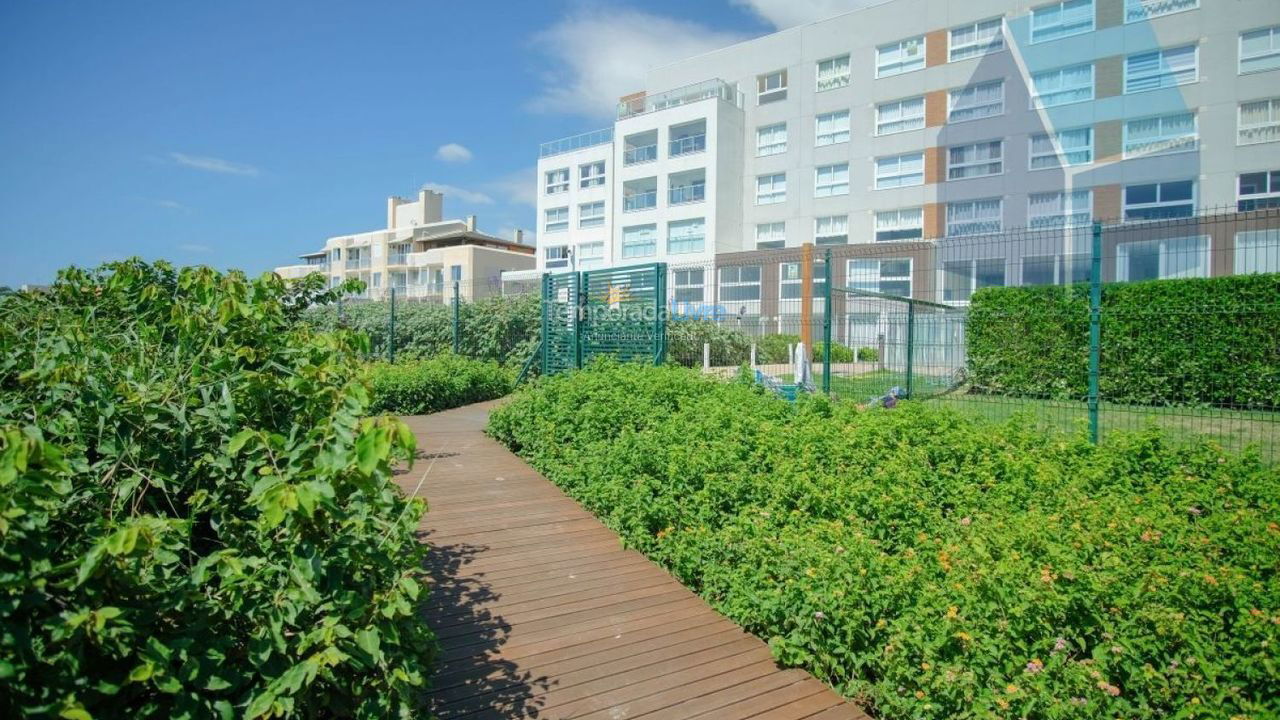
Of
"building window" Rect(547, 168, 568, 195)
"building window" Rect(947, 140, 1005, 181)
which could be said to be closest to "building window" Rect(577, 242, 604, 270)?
"building window" Rect(547, 168, 568, 195)

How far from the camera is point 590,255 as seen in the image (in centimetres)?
4409

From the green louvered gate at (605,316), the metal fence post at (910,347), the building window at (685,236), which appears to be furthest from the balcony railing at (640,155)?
the metal fence post at (910,347)

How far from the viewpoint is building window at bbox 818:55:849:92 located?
117ft

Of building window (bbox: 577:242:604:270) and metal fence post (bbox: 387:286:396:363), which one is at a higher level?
building window (bbox: 577:242:604:270)

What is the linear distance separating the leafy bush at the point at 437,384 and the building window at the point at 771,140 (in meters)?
27.8

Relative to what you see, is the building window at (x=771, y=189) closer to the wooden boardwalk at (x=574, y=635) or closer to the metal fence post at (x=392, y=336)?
Result: the metal fence post at (x=392, y=336)

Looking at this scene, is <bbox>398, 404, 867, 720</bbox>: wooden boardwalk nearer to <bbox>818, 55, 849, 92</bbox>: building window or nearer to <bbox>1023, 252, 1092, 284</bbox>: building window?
<bbox>1023, 252, 1092, 284</bbox>: building window

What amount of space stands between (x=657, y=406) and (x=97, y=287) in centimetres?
502

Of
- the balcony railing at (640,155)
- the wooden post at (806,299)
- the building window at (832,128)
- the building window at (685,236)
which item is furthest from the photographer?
the balcony railing at (640,155)

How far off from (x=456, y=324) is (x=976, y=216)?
25039mm

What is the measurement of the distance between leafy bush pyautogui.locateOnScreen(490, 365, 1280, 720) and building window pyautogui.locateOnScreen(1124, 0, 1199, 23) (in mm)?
29434

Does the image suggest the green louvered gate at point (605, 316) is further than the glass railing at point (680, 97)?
No

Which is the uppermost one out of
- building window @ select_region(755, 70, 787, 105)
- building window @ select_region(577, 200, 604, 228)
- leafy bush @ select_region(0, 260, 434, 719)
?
building window @ select_region(755, 70, 787, 105)

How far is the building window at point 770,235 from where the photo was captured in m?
37.7
